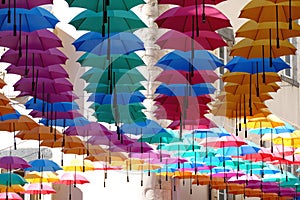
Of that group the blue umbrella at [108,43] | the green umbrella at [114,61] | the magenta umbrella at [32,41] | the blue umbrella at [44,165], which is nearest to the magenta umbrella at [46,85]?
the green umbrella at [114,61]

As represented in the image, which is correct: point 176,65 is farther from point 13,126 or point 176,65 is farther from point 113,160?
point 113,160

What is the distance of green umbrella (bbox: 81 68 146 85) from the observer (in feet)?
47.1

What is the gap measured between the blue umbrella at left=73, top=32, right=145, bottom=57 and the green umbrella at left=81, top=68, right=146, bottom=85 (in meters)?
0.99

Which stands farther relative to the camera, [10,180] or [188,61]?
[10,180]

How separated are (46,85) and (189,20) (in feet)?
11.7

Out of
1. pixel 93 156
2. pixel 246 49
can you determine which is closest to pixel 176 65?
pixel 246 49

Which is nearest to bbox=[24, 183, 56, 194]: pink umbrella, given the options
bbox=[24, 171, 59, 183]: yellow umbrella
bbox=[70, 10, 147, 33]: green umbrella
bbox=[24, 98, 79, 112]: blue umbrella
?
bbox=[24, 171, 59, 183]: yellow umbrella

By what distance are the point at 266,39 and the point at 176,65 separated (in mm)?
1919

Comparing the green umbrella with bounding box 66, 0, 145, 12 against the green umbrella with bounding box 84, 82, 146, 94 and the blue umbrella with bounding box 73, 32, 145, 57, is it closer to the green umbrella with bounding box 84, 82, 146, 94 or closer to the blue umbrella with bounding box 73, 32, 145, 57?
the blue umbrella with bounding box 73, 32, 145, 57

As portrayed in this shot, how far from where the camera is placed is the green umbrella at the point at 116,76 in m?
14.3

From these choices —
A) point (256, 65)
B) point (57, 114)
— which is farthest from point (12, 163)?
point (256, 65)

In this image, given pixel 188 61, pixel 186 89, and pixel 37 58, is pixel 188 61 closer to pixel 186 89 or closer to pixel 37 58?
pixel 186 89

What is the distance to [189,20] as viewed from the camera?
12.0m

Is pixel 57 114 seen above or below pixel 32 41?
below
